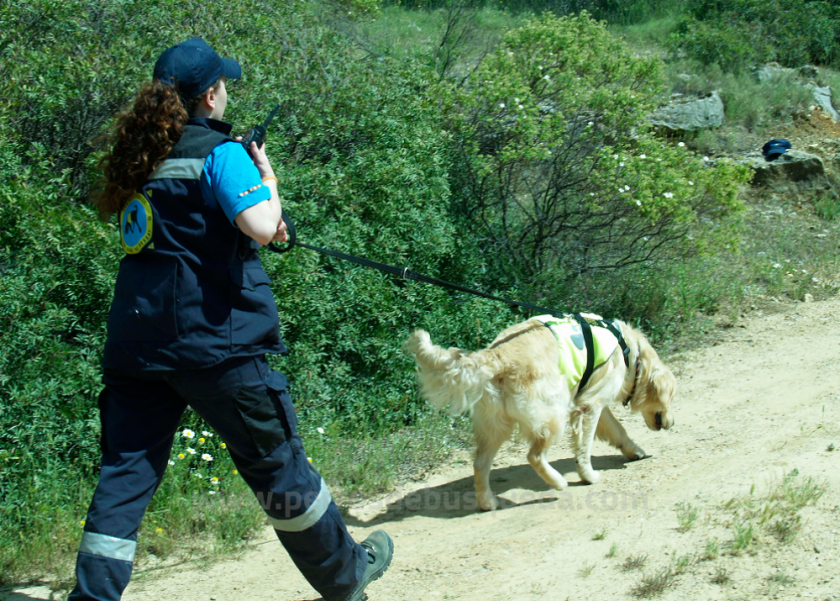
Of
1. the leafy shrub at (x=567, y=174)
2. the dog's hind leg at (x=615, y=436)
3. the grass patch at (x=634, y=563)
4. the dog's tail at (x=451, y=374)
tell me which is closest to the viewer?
the grass patch at (x=634, y=563)

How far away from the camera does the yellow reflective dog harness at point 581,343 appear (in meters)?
4.32

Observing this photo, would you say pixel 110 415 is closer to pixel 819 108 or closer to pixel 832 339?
pixel 832 339

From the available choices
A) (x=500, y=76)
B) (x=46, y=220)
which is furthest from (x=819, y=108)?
(x=46, y=220)

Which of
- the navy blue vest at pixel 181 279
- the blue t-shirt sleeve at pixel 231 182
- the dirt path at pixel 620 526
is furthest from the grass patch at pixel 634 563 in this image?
the blue t-shirt sleeve at pixel 231 182

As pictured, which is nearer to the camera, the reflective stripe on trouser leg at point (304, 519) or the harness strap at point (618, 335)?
the reflective stripe on trouser leg at point (304, 519)

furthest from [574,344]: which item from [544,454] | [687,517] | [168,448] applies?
[168,448]

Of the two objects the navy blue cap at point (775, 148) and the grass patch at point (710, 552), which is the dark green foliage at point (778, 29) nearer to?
the navy blue cap at point (775, 148)

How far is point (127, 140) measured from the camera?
250 centimetres

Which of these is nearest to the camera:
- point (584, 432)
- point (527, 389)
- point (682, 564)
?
point (682, 564)

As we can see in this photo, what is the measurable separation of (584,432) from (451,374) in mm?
1143

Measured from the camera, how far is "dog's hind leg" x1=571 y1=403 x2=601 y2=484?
14.7 ft

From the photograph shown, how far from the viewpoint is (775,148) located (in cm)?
1083

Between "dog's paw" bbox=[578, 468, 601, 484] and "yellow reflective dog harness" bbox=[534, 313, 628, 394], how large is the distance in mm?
544

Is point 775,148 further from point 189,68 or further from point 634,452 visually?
point 189,68
